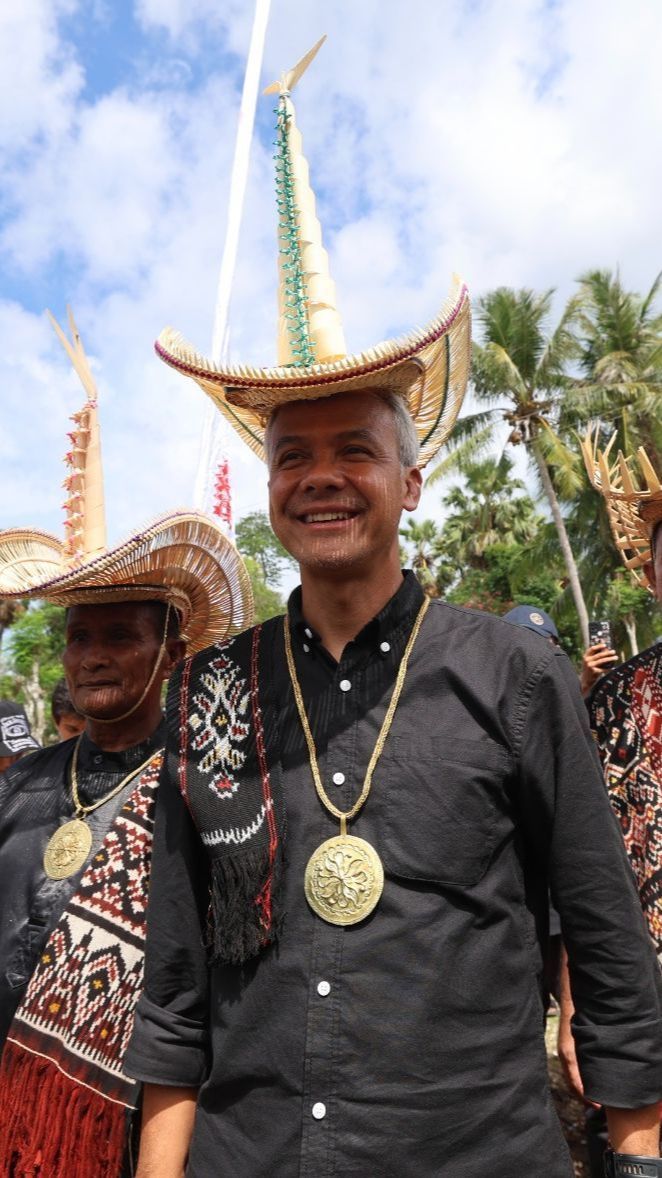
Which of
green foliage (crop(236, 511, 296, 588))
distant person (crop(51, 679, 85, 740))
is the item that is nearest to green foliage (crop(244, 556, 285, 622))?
green foliage (crop(236, 511, 296, 588))

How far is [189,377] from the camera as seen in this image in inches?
80.4

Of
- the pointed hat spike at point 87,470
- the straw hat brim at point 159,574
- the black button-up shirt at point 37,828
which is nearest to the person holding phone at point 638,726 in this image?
the straw hat brim at point 159,574

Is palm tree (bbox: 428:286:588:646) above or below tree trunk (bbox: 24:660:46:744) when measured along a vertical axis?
above

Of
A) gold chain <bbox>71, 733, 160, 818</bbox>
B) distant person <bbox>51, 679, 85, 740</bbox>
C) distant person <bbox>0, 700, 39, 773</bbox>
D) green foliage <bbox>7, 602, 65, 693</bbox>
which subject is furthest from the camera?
green foliage <bbox>7, 602, 65, 693</bbox>

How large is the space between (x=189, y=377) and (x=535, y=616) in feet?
12.3

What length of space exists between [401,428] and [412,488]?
16 cm

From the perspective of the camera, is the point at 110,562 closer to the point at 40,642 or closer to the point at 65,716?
the point at 65,716

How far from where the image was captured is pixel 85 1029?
230 centimetres

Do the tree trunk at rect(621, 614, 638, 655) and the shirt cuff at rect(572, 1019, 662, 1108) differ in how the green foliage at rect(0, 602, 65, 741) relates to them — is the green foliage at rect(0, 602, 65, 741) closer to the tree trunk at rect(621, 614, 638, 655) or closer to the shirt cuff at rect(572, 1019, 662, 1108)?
the tree trunk at rect(621, 614, 638, 655)

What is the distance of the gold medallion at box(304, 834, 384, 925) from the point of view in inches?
66.4

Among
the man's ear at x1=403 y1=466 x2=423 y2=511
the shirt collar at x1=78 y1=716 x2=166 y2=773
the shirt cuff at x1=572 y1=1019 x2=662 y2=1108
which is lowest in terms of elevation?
the shirt cuff at x1=572 y1=1019 x2=662 y2=1108

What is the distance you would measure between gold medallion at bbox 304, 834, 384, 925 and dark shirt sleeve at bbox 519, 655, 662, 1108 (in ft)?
1.18

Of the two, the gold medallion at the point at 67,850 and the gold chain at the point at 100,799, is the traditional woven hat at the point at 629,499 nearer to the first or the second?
the gold chain at the point at 100,799

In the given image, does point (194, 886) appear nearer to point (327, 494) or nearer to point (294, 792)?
point (294, 792)
